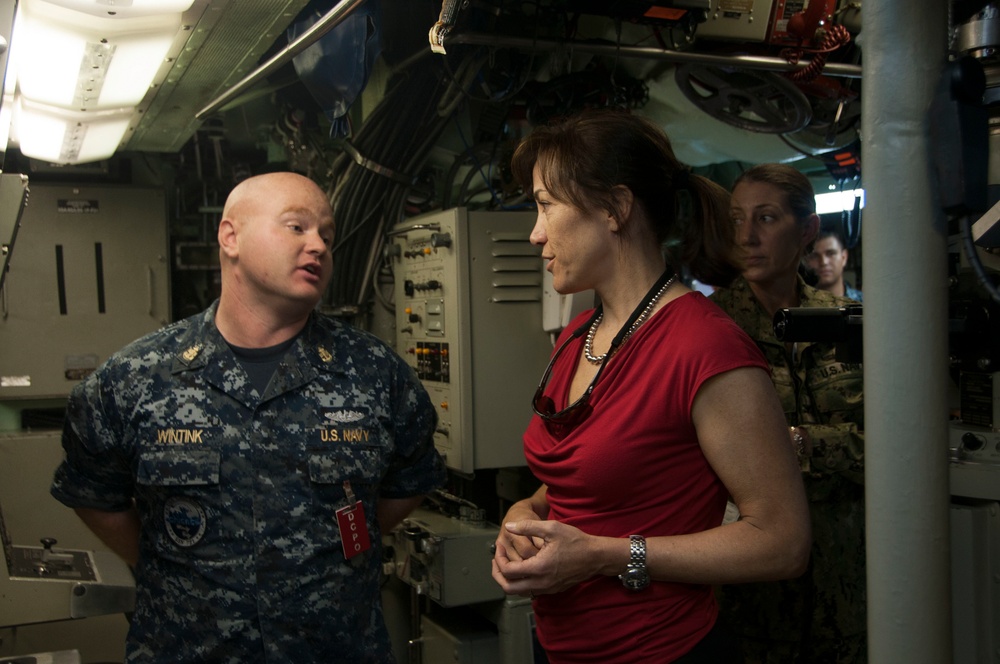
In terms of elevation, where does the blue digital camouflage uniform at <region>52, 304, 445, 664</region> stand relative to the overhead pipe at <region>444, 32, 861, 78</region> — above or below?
below

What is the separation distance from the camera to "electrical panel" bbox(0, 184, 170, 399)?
4.06m

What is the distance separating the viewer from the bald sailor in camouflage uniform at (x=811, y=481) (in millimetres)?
2197

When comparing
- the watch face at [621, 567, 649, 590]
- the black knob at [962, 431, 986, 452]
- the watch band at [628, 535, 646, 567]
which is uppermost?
the black knob at [962, 431, 986, 452]

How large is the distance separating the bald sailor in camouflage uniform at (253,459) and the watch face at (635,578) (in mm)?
937

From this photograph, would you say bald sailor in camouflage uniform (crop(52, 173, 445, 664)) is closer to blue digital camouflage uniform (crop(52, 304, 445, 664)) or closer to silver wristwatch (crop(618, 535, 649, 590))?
blue digital camouflage uniform (crop(52, 304, 445, 664))

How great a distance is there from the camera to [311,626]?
80.6 inches

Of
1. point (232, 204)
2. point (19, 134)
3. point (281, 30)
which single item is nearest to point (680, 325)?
point (232, 204)

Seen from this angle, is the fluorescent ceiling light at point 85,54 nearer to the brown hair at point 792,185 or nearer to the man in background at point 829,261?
the brown hair at point 792,185

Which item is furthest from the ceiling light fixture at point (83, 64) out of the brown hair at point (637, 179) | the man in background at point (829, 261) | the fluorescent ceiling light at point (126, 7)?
the man in background at point (829, 261)

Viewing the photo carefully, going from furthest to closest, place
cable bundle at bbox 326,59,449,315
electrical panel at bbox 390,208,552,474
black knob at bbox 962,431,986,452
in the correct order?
1. cable bundle at bbox 326,59,449,315
2. electrical panel at bbox 390,208,552,474
3. black knob at bbox 962,431,986,452

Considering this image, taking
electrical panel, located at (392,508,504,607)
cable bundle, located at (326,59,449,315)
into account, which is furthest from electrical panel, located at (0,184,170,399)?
electrical panel, located at (392,508,504,607)

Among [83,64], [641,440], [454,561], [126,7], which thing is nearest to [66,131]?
[83,64]

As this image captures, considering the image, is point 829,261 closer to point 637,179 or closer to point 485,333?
point 485,333

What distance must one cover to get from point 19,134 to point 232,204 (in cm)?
146
